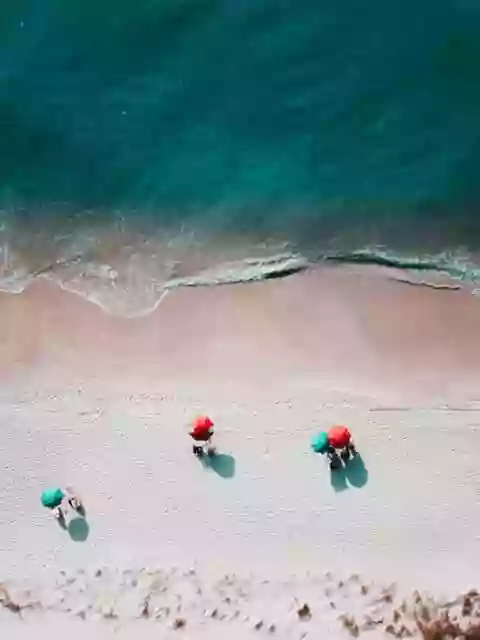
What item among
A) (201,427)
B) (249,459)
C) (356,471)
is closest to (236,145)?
(201,427)

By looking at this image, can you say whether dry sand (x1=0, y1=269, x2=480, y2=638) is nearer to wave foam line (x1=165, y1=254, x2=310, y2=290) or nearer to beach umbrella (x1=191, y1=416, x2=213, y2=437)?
wave foam line (x1=165, y1=254, x2=310, y2=290)

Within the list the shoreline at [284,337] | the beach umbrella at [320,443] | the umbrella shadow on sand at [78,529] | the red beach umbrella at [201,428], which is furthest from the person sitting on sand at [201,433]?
the umbrella shadow on sand at [78,529]

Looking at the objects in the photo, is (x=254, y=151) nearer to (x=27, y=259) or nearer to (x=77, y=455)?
(x=27, y=259)

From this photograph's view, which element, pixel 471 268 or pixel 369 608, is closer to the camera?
pixel 369 608

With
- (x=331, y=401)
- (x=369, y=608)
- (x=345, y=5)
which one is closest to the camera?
(x=369, y=608)

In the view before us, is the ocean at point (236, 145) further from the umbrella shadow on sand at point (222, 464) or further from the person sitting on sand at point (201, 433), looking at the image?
the umbrella shadow on sand at point (222, 464)

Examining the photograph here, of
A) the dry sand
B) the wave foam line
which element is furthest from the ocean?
the dry sand

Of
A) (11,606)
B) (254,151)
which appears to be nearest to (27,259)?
(254,151)

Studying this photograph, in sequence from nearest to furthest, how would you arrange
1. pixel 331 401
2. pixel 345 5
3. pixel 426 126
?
pixel 331 401
pixel 426 126
pixel 345 5
